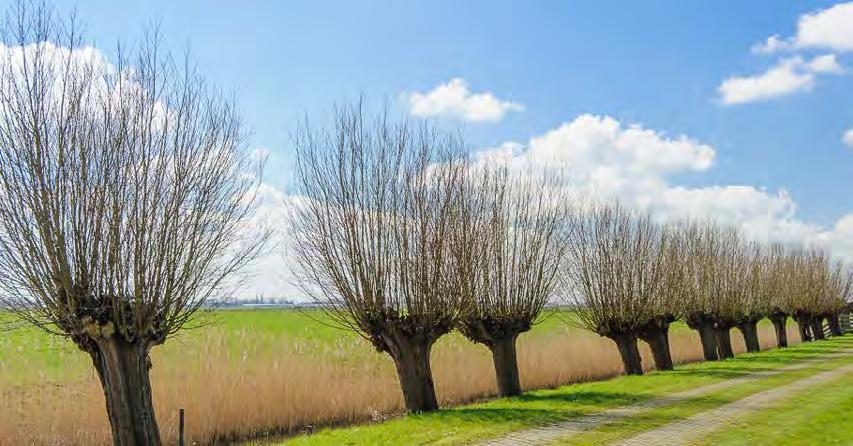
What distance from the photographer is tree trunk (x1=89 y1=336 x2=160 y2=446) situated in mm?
11602

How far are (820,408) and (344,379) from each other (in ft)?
44.2

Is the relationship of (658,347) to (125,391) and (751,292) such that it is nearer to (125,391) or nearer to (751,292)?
(751,292)

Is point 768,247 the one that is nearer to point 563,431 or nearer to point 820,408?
point 820,408

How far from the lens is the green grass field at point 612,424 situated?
1329 cm

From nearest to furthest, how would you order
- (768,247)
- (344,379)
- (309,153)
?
(309,153) → (344,379) → (768,247)

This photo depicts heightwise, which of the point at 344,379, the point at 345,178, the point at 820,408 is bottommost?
the point at 820,408

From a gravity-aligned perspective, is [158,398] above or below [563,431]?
above

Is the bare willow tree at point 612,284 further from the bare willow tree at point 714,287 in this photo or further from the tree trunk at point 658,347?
the bare willow tree at point 714,287

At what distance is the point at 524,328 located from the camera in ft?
69.6

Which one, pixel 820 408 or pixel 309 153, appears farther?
pixel 309 153

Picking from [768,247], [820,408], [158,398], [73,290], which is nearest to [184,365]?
[158,398]

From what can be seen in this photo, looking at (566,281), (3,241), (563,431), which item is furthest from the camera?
(566,281)

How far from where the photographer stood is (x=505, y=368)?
808 inches

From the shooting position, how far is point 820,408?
17031mm
